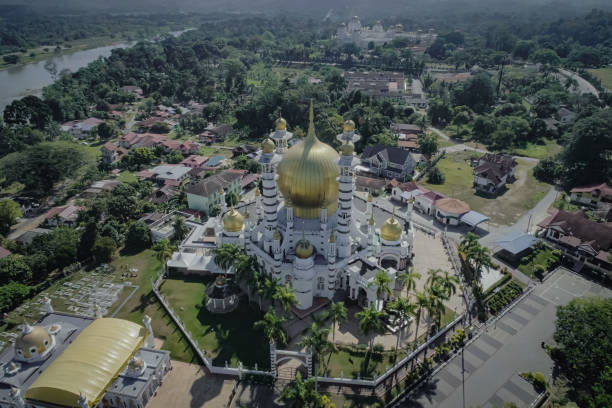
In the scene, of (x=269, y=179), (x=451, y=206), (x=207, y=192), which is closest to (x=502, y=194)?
(x=451, y=206)

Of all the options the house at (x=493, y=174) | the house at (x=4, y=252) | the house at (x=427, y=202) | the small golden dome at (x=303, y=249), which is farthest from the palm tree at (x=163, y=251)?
the house at (x=493, y=174)

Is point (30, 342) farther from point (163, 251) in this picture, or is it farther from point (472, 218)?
point (472, 218)

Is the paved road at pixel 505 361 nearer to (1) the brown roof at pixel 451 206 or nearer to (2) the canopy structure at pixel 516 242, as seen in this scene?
(2) the canopy structure at pixel 516 242

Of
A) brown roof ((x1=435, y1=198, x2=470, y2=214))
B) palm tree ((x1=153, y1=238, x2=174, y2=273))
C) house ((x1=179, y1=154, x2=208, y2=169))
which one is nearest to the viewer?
palm tree ((x1=153, y1=238, x2=174, y2=273))

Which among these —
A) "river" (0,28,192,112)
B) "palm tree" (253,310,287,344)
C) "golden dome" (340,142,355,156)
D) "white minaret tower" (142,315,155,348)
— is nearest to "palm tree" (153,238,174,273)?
"white minaret tower" (142,315,155,348)

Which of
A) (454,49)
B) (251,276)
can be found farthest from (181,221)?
(454,49)

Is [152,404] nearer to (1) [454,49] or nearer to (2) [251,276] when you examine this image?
(2) [251,276]

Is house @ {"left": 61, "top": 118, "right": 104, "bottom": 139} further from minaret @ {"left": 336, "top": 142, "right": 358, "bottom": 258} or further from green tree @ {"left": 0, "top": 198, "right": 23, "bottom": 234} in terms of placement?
minaret @ {"left": 336, "top": 142, "right": 358, "bottom": 258}
